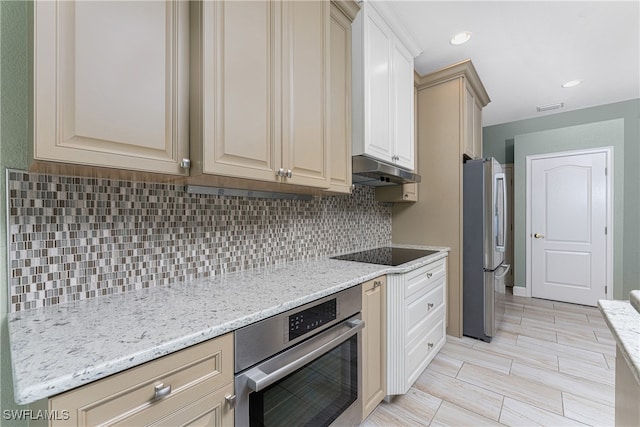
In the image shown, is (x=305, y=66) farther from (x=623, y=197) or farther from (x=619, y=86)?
(x=623, y=197)

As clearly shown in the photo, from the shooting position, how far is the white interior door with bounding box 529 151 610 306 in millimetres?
3637

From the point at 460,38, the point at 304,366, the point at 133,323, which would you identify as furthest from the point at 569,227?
the point at 133,323

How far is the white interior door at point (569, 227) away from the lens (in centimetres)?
364

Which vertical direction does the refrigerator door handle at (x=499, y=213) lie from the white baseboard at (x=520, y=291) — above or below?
above

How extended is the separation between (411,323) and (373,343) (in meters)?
0.41

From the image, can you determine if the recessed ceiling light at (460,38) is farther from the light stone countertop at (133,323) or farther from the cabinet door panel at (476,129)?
the light stone countertop at (133,323)

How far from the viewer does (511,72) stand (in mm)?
2869

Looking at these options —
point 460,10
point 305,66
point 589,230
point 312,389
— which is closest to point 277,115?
point 305,66

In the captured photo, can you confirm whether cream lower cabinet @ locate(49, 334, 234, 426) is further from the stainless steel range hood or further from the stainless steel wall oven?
the stainless steel range hood

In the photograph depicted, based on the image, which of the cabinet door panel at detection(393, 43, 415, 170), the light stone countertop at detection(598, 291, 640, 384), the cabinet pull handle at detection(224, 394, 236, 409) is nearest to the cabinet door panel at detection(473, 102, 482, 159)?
the cabinet door panel at detection(393, 43, 415, 170)

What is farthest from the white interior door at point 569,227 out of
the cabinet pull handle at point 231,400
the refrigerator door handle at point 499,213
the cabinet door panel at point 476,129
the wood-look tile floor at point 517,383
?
the cabinet pull handle at point 231,400

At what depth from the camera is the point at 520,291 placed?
13.7 feet

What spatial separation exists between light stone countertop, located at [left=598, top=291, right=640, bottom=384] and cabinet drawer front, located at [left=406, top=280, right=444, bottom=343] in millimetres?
953

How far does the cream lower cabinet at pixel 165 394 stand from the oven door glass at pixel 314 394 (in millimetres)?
150
